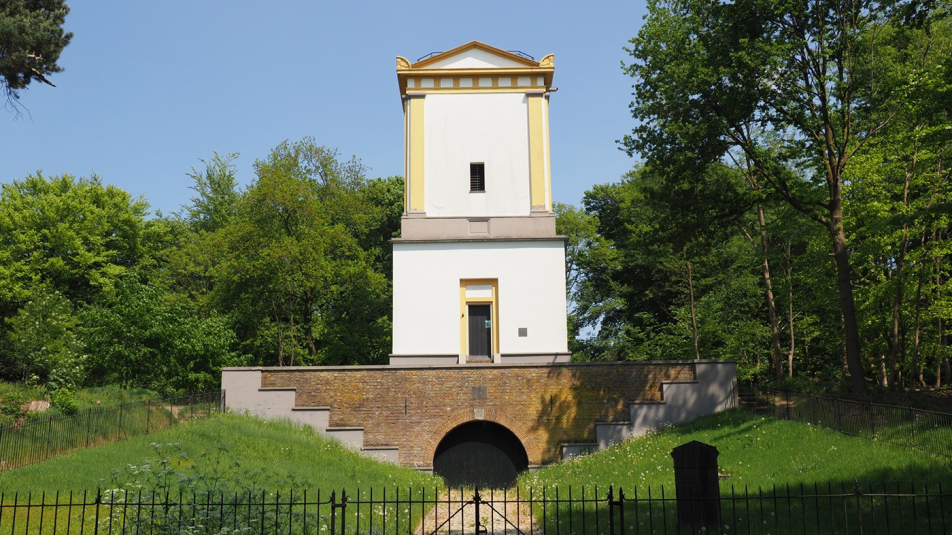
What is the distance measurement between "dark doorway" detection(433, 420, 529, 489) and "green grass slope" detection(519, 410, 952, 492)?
106 cm

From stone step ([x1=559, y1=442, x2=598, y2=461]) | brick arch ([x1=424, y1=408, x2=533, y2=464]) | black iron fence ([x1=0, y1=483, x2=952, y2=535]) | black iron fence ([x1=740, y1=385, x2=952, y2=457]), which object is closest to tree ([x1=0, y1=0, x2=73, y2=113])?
black iron fence ([x1=0, y1=483, x2=952, y2=535])

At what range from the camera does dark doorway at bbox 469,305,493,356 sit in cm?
Answer: 2652

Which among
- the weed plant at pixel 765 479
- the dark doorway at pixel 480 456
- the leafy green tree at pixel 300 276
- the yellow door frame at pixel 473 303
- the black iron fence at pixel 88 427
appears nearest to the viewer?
the weed plant at pixel 765 479

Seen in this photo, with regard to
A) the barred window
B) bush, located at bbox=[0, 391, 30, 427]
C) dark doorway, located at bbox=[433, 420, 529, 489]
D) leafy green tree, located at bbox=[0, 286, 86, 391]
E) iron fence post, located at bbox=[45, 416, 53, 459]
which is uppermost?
the barred window

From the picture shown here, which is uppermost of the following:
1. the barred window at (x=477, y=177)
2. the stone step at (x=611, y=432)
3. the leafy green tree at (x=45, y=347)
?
the barred window at (x=477, y=177)

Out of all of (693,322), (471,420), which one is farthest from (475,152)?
(693,322)

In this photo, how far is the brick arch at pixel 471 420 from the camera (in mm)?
23156

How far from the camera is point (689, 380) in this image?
2369 cm

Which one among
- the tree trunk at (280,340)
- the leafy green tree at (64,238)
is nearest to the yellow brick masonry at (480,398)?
the tree trunk at (280,340)

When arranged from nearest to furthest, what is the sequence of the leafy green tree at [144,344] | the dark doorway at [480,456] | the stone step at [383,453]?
the stone step at [383,453], the dark doorway at [480,456], the leafy green tree at [144,344]

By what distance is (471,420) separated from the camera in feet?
76.2

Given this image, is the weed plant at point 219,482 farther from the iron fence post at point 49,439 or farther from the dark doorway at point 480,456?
the dark doorway at point 480,456

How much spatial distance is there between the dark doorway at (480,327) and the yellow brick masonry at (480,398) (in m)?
3.07

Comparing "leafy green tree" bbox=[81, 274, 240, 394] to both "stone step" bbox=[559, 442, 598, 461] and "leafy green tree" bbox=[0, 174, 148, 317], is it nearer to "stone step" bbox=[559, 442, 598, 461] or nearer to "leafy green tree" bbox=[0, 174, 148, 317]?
"leafy green tree" bbox=[0, 174, 148, 317]
